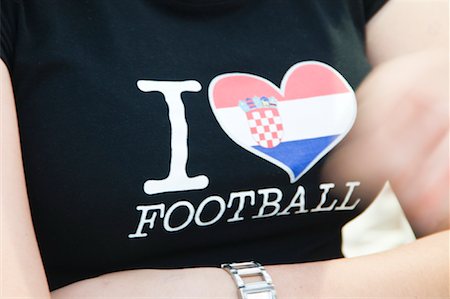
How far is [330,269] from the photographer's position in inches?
42.5

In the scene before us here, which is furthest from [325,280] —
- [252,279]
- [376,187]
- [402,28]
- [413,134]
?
[402,28]

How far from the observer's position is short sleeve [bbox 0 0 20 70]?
3.11 feet

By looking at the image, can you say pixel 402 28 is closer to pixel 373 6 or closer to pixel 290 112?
pixel 373 6

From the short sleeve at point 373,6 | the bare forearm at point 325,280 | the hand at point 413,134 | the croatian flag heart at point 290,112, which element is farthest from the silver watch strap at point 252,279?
the short sleeve at point 373,6

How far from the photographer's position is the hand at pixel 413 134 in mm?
1244

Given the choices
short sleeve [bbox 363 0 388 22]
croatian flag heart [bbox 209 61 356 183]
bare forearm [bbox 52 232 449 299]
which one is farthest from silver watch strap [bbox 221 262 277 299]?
short sleeve [bbox 363 0 388 22]

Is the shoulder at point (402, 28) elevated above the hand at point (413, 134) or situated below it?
above

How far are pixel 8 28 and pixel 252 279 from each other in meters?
0.55

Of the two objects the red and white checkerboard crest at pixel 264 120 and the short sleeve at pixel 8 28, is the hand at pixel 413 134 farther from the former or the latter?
the short sleeve at pixel 8 28

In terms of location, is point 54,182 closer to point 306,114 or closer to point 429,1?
point 306,114

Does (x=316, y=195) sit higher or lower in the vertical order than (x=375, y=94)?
lower

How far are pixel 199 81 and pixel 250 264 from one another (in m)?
0.32

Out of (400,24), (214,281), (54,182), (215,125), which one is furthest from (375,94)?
(54,182)

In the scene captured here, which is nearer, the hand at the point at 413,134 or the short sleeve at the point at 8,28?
the short sleeve at the point at 8,28
